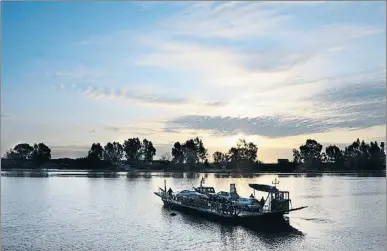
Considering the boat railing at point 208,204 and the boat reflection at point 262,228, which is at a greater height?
the boat railing at point 208,204

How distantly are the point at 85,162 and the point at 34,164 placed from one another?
50.1 feet

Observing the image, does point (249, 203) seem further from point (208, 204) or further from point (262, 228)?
point (262, 228)

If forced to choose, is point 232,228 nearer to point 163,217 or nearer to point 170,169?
point 163,217

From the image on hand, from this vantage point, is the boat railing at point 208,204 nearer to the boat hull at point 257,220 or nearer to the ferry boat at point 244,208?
the ferry boat at point 244,208

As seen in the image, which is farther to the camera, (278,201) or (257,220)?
(278,201)

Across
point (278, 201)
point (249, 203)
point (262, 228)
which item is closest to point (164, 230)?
point (262, 228)

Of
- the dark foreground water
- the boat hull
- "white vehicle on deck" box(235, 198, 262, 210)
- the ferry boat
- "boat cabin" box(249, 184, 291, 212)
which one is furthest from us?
"white vehicle on deck" box(235, 198, 262, 210)

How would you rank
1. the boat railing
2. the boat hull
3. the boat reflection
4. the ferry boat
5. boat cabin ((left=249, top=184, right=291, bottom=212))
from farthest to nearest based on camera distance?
the boat railing, boat cabin ((left=249, top=184, right=291, bottom=212)), the ferry boat, the boat hull, the boat reflection

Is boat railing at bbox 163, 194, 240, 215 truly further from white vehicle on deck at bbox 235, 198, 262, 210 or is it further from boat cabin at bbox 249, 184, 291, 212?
boat cabin at bbox 249, 184, 291, 212

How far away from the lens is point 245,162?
133 meters

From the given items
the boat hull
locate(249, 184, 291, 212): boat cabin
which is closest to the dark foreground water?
the boat hull

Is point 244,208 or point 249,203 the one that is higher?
point 249,203

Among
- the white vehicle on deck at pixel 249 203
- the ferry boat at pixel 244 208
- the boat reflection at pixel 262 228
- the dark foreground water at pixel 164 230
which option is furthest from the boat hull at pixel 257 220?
the white vehicle on deck at pixel 249 203

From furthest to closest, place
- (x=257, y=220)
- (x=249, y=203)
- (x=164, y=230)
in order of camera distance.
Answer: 1. (x=249, y=203)
2. (x=257, y=220)
3. (x=164, y=230)
